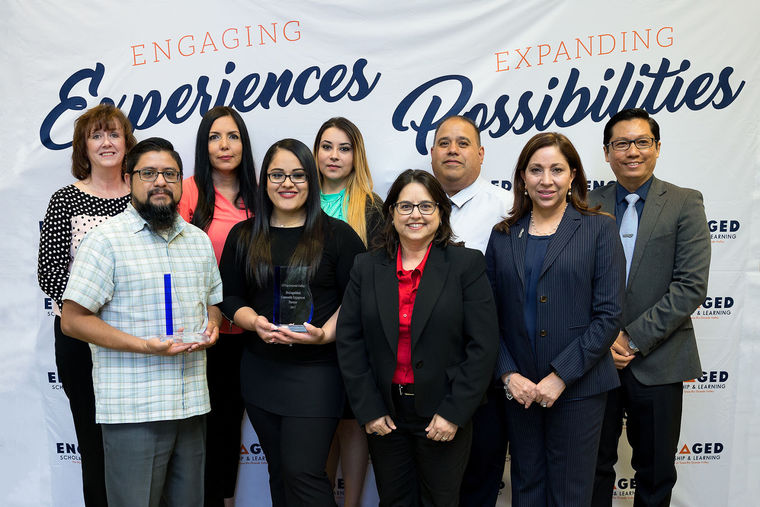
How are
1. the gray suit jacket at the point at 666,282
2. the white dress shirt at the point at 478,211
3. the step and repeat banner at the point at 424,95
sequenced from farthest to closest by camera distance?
the step and repeat banner at the point at 424,95, the white dress shirt at the point at 478,211, the gray suit jacket at the point at 666,282

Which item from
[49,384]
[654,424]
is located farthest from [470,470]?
[49,384]

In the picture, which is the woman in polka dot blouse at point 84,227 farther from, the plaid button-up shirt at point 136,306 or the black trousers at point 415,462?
the black trousers at point 415,462

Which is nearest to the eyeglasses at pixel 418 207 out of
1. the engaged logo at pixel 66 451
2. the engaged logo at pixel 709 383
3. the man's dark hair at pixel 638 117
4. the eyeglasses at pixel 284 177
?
the eyeglasses at pixel 284 177

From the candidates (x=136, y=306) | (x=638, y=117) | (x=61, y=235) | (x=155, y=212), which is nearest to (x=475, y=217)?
(x=638, y=117)

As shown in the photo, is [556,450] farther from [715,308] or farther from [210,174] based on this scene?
[210,174]

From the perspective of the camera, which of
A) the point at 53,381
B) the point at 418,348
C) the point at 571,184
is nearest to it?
the point at 418,348

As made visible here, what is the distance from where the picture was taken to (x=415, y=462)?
2068mm

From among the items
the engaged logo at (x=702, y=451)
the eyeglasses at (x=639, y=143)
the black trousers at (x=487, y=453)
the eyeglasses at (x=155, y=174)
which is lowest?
the engaged logo at (x=702, y=451)

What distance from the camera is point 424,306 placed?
1950 mm

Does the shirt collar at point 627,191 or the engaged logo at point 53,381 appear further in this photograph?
the engaged logo at point 53,381

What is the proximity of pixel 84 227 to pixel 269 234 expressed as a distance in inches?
33.8

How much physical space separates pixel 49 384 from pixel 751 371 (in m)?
3.88

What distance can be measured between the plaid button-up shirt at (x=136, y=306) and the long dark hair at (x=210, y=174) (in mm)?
535

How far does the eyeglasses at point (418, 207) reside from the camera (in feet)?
6.57
